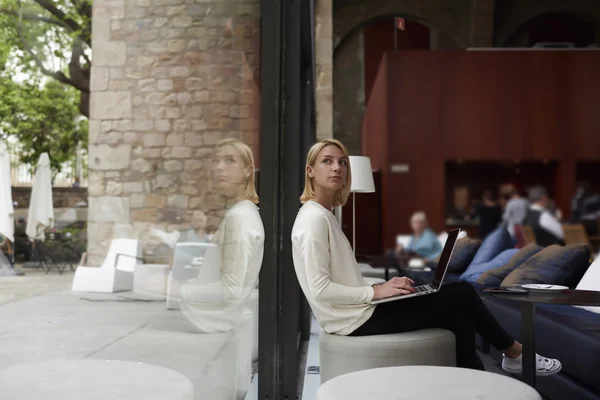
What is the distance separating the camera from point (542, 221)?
896 centimetres

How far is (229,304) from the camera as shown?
1.67 metres

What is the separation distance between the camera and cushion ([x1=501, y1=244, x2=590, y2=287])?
3.86 meters

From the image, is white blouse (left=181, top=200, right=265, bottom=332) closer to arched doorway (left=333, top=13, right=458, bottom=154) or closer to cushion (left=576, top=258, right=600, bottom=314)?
cushion (left=576, top=258, right=600, bottom=314)

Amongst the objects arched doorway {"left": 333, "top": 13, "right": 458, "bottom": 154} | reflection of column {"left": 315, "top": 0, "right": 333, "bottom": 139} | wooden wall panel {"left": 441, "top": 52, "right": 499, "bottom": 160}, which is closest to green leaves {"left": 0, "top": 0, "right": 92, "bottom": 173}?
reflection of column {"left": 315, "top": 0, "right": 333, "bottom": 139}

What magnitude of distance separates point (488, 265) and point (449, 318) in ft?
9.21

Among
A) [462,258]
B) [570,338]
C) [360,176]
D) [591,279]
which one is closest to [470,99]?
[462,258]

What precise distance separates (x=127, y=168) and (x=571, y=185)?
10.9 m

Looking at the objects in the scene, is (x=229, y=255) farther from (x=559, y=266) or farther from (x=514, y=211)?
(x=514, y=211)

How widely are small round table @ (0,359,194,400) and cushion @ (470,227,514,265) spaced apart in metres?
4.72

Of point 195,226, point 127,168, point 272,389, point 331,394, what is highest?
point 127,168

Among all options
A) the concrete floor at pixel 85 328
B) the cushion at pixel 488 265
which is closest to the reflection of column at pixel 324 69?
the cushion at pixel 488 265

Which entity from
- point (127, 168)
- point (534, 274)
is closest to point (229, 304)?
point (127, 168)

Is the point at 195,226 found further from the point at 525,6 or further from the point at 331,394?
the point at 525,6

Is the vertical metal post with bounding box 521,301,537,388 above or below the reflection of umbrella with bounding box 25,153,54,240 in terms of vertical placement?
below
